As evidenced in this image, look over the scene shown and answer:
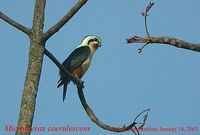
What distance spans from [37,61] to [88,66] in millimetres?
5715

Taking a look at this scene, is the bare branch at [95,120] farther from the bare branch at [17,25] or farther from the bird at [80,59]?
the bird at [80,59]

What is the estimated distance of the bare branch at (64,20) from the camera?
3.73 metres

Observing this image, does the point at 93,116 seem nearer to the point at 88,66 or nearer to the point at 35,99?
the point at 35,99

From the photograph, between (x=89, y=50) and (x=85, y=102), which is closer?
(x=85, y=102)

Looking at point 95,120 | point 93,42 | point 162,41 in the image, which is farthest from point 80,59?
point 162,41

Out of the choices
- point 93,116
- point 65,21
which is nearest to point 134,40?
point 65,21

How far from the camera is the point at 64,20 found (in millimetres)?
3789

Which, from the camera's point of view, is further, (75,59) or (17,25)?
(75,59)

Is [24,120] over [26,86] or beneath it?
beneath

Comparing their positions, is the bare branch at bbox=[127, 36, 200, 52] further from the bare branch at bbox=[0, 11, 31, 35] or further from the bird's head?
the bird's head

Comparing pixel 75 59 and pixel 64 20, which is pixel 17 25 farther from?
pixel 75 59

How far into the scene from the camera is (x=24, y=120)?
3447 mm

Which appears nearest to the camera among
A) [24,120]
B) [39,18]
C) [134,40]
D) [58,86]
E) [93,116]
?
[134,40]

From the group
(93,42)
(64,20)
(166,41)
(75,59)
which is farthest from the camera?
(93,42)
